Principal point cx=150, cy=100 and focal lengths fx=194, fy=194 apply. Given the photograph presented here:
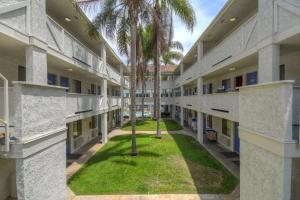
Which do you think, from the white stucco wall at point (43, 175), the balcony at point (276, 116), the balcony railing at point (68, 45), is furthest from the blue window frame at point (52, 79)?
the balcony at point (276, 116)

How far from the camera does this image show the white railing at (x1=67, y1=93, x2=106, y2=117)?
10.9m

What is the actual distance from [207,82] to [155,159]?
460 inches

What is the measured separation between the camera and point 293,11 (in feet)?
21.2

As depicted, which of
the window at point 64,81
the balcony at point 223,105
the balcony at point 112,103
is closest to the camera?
the balcony at point 223,105

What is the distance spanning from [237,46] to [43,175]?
35.0 feet

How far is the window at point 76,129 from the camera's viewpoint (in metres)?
15.5

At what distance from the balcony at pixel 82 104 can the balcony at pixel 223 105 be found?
29.7 feet

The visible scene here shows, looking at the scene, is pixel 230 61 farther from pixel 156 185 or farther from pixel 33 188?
pixel 33 188

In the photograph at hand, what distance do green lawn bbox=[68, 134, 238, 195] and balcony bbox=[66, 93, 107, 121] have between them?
334cm

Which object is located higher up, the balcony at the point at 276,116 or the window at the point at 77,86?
the window at the point at 77,86

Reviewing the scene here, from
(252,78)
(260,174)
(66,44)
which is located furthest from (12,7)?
(252,78)

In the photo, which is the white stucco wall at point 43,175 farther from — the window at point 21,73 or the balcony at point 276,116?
the balcony at point 276,116

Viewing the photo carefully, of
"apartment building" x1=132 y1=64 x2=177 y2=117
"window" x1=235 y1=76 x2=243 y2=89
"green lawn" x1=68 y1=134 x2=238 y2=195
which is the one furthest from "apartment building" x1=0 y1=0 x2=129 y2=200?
"apartment building" x1=132 y1=64 x2=177 y2=117

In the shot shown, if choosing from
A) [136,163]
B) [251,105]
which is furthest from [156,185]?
[251,105]
